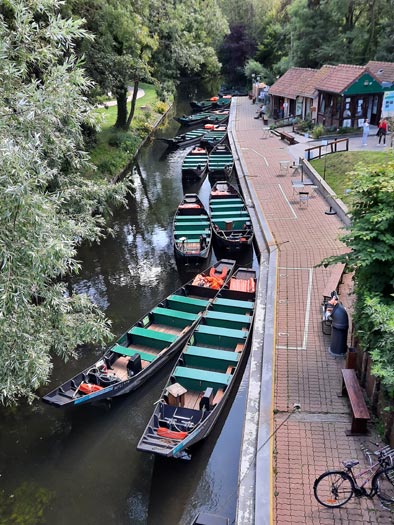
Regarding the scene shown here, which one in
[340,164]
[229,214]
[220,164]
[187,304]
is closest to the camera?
[187,304]

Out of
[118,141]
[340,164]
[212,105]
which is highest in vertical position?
[212,105]

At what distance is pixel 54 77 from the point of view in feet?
26.4

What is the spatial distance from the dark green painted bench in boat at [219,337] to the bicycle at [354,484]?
5.48 meters

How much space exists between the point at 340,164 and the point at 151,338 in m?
16.8

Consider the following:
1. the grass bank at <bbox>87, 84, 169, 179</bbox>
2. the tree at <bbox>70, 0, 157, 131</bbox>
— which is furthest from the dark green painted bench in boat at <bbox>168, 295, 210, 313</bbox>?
the tree at <bbox>70, 0, 157, 131</bbox>

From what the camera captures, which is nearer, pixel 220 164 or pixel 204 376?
pixel 204 376

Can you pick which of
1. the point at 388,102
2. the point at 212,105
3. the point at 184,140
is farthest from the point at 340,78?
the point at 212,105

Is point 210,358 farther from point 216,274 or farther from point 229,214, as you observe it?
point 229,214

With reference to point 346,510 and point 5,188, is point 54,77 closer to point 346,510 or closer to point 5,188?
point 5,188

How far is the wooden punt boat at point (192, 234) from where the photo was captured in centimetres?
1812

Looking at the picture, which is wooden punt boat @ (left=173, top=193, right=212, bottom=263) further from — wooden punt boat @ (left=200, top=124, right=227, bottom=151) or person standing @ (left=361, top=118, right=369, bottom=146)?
wooden punt boat @ (left=200, top=124, right=227, bottom=151)

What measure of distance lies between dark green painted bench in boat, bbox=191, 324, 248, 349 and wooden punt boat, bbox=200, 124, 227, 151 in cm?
2448

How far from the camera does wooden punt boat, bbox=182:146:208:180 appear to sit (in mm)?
28875

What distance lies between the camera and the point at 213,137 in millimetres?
37375
